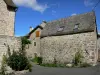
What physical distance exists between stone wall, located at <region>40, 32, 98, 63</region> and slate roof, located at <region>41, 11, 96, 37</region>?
2.30ft

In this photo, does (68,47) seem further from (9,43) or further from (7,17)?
(9,43)

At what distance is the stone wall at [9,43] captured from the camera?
14578mm

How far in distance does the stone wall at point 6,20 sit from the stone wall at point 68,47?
27.7ft

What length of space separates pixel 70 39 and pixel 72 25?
2.54 metres

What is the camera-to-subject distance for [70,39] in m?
26.3

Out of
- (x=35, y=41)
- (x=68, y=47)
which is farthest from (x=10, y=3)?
(x=35, y=41)

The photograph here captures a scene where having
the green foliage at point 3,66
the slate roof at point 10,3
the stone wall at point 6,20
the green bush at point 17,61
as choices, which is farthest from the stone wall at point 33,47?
the green foliage at point 3,66

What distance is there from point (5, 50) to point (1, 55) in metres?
0.56

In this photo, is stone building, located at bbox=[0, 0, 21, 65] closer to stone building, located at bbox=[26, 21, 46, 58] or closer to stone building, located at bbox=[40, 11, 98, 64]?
stone building, located at bbox=[40, 11, 98, 64]

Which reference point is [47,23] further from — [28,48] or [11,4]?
[11,4]

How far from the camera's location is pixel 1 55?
47.4ft

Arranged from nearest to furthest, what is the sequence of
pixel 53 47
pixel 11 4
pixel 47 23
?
pixel 11 4
pixel 53 47
pixel 47 23

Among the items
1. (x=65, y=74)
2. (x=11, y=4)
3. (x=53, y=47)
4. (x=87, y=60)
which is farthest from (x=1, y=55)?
(x=53, y=47)

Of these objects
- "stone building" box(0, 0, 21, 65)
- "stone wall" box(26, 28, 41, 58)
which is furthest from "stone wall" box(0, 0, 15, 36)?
"stone wall" box(26, 28, 41, 58)
